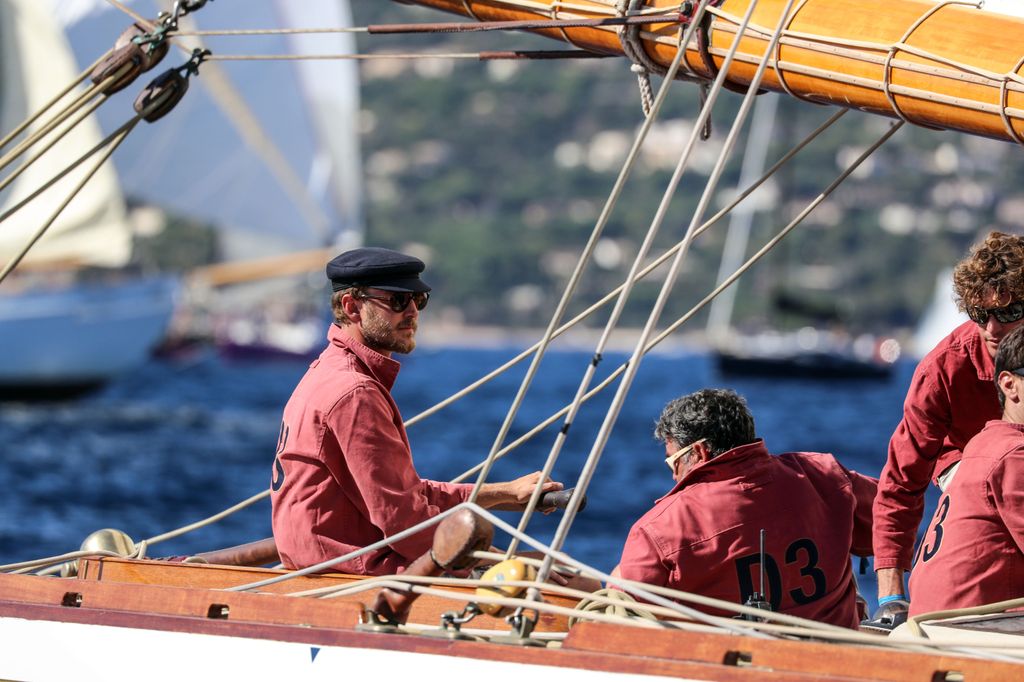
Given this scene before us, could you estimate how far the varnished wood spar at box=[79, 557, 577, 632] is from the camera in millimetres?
3732

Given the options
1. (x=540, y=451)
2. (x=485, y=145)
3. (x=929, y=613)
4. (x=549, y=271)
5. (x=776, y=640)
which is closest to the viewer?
(x=776, y=640)

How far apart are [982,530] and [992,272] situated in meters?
0.74

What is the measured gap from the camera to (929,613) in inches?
134

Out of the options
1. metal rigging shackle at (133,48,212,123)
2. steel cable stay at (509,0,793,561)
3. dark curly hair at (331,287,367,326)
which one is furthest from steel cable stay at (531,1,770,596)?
metal rigging shackle at (133,48,212,123)

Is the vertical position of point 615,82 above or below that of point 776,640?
above

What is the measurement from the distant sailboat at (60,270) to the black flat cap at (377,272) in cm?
2504

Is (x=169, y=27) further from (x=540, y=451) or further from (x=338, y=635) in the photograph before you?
(x=540, y=451)

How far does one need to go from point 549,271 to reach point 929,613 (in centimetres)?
9954

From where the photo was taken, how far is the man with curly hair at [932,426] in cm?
404

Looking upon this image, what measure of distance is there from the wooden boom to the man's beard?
1.14 m

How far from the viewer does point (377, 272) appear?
12.8 feet

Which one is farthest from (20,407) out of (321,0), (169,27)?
(169,27)

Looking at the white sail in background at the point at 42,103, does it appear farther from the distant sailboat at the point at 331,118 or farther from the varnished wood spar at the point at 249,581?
the varnished wood spar at the point at 249,581

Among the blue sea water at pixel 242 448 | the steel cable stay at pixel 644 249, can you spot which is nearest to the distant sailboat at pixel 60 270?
the blue sea water at pixel 242 448
